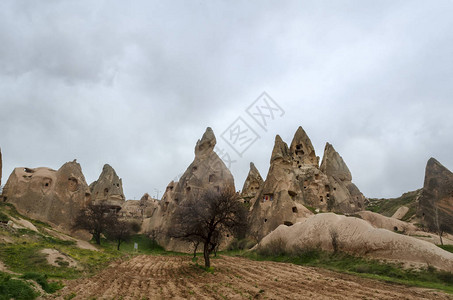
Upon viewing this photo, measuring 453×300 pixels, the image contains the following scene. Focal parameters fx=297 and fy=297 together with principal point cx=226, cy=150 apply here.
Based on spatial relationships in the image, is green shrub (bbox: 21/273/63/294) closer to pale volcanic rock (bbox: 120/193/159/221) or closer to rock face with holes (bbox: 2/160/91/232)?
rock face with holes (bbox: 2/160/91/232)

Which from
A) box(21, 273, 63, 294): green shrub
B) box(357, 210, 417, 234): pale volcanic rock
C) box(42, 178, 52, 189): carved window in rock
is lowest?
box(21, 273, 63, 294): green shrub

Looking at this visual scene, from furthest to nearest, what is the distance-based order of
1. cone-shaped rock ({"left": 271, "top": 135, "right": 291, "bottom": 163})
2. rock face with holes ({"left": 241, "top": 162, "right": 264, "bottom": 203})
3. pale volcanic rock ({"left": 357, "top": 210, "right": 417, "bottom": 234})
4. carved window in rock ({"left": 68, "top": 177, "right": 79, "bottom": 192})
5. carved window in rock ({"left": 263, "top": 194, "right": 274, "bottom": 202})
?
rock face with holes ({"left": 241, "top": 162, "right": 264, "bottom": 203}) → cone-shaped rock ({"left": 271, "top": 135, "right": 291, "bottom": 163}) → carved window in rock ({"left": 68, "top": 177, "right": 79, "bottom": 192}) → carved window in rock ({"left": 263, "top": 194, "right": 274, "bottom": 202}) → pale volcanic rock ({"left": 357, "top": 210, "right": 417, "bottom": 234})

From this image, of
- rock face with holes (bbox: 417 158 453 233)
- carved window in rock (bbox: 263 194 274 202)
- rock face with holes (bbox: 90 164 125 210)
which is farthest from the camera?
rock face with holes (bbox: 90 164 125 210)

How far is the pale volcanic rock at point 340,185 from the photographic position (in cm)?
4628

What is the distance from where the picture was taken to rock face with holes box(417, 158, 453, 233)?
30.4 meters

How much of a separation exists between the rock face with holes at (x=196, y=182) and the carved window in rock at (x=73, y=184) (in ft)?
40.3

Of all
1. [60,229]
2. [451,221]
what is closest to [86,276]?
[60,229]

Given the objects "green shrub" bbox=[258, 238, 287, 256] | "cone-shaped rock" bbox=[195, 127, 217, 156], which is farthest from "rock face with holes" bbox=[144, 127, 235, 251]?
"green shrub" bbox=[258, 238, 287, 256]

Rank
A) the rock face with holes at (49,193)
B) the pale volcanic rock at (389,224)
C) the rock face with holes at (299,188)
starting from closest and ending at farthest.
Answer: the pale volcanic rock at (389,224) < the rock face with holes at (299,188) < the rock face with holes at (49,193)

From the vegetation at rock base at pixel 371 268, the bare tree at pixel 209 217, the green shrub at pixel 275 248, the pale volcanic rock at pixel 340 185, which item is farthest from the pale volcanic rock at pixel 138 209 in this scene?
the bare tree at pixel 209 217

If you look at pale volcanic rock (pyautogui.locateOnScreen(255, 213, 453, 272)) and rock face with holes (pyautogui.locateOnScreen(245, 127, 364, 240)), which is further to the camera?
rock face with holes (pyautogui.locateOnScreen(245, 127, 364, 240))

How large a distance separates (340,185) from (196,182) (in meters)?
24.4

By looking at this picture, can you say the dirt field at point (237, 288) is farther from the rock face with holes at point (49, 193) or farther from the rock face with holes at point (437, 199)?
the rock face with holes at point (49, 193)

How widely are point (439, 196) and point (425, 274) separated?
21.3 metres
